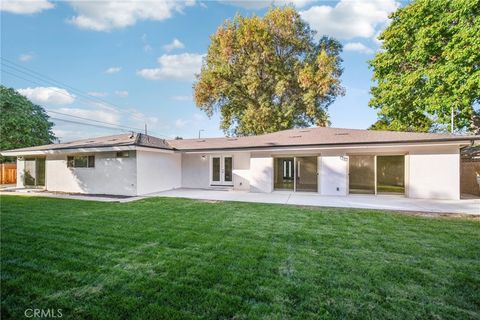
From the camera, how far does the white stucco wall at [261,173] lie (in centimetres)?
1247

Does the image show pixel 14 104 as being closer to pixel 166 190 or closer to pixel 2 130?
pixel 2 130

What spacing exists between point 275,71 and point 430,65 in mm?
11019

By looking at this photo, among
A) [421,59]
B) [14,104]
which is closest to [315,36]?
[421,59]

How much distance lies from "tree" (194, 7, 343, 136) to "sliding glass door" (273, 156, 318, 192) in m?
6.99

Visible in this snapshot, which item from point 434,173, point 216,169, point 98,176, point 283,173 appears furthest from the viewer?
point 216,169

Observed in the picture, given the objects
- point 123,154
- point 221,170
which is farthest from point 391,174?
point 123,154

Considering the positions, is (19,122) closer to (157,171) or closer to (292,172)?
(157,171)

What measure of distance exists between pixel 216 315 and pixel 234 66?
21433mm

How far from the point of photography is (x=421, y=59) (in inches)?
523

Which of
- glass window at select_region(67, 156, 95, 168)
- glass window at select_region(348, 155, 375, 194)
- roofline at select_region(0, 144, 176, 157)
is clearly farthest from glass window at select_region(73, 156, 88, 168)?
glass window at select_region(348, 155, 375, 194)

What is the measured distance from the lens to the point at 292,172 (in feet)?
46.8

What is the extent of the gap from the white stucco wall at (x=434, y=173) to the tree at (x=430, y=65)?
372 cm

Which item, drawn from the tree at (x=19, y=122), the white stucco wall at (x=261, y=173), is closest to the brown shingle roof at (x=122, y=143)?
the white stucco wall at (x=261, y=173)

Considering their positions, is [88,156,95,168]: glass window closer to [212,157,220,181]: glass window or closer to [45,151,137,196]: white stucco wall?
[45,151,137,196]: white stucco wall
